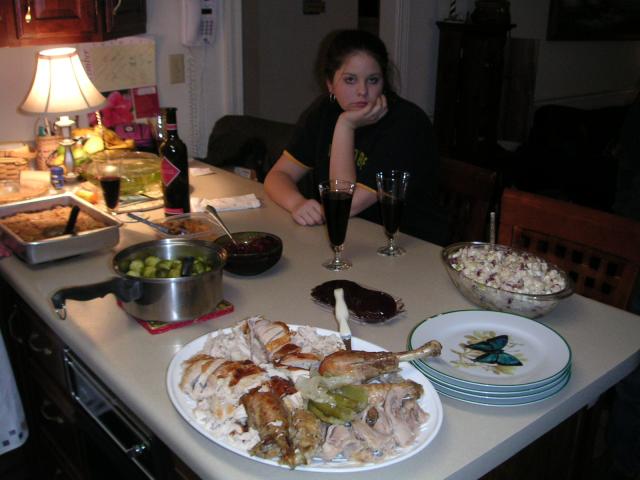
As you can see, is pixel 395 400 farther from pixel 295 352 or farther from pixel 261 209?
pixel 261 209

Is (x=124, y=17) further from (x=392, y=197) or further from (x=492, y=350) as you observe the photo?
(x=492, y=350)

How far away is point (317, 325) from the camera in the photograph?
4.01 ft

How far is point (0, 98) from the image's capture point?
2.33 metres

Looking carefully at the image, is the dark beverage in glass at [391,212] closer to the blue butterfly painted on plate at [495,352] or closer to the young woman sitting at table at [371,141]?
the young woman sitting at table at [371,141]

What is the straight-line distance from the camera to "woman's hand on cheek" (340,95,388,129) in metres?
1.81

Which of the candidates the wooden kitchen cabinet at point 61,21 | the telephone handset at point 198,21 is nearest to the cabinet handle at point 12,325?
the wooden kitchen cabinet at point 61,21

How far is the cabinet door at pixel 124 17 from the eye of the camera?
2221 mm

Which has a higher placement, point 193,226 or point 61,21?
point 61,21

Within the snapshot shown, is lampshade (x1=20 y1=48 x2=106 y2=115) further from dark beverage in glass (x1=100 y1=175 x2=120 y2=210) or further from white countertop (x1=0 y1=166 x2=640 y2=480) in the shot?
white countertop (x1=0 y1=166 x2=640 y2=480)

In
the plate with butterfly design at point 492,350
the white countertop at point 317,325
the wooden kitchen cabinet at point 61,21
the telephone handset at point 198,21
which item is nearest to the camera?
the white countertop at point 317,325

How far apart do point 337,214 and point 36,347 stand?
2.61ft

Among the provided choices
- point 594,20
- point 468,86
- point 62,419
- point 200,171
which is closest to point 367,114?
point 200,171

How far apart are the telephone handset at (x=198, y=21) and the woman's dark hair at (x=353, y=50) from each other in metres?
0.93

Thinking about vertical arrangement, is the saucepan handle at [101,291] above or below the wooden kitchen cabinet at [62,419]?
above
